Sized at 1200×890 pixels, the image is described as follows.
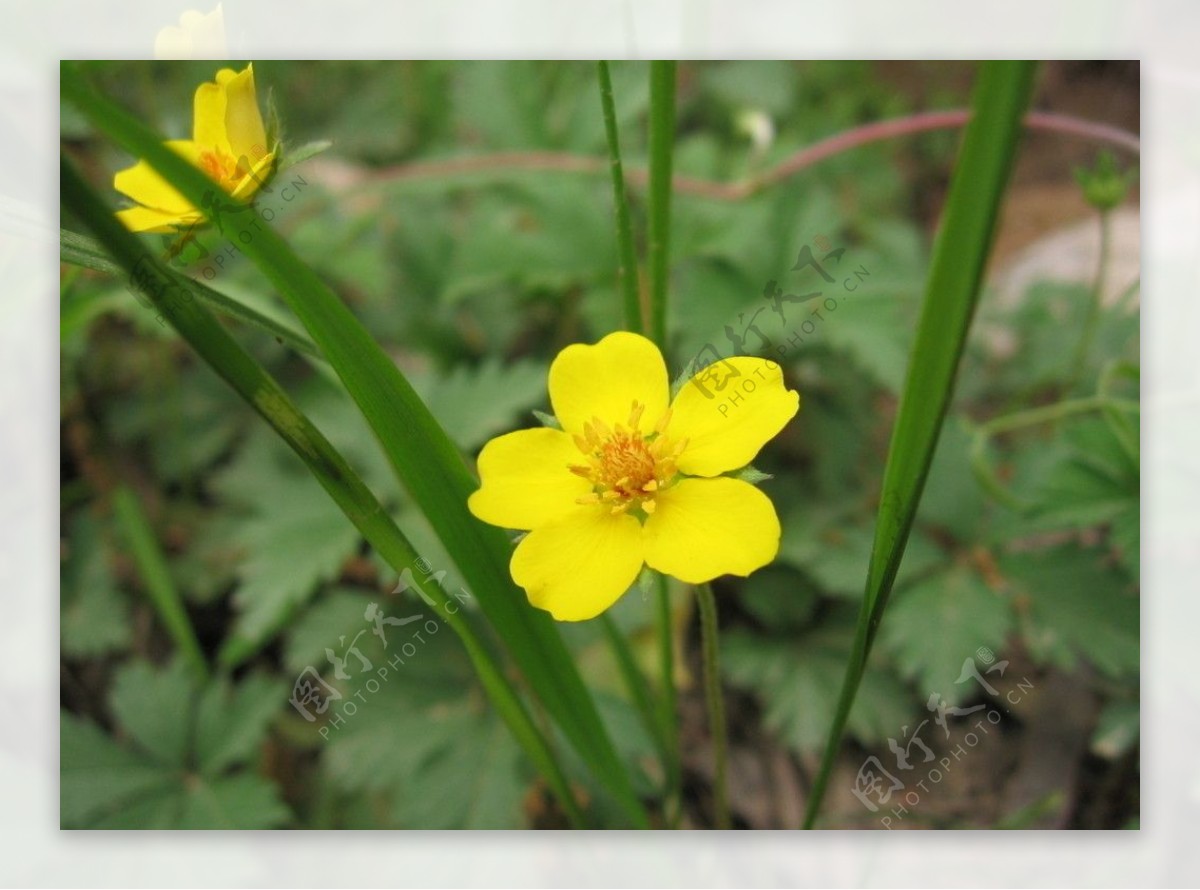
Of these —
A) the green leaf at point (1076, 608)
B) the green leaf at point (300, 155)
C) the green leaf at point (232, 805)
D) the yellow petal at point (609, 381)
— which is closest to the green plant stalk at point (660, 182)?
the yellow petal at point (609, 381)

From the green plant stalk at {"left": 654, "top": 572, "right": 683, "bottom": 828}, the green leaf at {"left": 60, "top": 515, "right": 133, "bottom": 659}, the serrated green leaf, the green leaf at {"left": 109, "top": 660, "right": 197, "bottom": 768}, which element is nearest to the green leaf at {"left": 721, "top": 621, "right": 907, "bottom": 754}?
the serrated green leaf

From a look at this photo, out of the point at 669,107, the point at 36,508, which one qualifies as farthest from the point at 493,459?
the point at 36,508

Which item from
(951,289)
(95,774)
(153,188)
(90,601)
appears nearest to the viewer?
(951,289)

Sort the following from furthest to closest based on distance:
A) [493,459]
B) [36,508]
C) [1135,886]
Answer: [36,508]
[1135,886]
[493,459]

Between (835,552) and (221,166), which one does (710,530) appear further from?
(835,552)

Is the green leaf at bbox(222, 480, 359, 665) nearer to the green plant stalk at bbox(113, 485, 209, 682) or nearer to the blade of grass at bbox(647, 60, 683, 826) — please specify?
Answer: the green plant stalk at bbox(113, 485, 209, 682)

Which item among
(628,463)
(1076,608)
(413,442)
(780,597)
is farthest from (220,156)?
(1076,608)

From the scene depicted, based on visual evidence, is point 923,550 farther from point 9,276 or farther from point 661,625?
point 9,276
